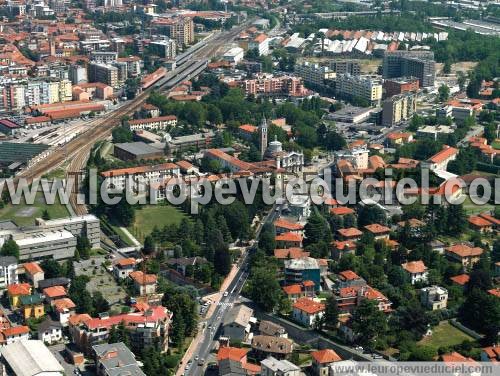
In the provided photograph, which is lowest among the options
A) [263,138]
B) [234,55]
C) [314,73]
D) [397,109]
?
[263,138]

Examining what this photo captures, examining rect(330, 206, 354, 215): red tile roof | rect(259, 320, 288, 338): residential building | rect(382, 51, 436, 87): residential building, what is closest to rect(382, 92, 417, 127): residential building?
rect(382, 51, 436, 87): residential building

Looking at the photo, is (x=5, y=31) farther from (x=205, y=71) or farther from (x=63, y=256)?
(x=63, y=256)

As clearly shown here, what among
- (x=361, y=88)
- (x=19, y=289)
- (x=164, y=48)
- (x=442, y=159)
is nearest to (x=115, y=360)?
(x=19, y=289)

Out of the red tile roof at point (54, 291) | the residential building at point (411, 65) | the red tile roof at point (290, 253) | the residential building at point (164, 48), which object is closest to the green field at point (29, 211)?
the red tile roof at point (54, 291)

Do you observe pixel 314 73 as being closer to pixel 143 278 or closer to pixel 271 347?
pixel 143 278

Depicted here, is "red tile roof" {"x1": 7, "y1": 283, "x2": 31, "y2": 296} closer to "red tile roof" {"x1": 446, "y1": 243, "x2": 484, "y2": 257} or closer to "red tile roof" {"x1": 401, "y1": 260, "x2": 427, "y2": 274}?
"red tile roof" {"x1": 401, "y1": 260, "x2": 427, "y2": 274}

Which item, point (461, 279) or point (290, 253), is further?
point (290, 253)
